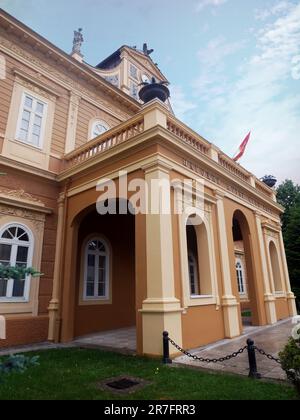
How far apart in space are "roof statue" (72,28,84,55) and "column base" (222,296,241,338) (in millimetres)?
12379

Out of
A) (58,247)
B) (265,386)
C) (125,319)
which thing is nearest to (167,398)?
(265,386)

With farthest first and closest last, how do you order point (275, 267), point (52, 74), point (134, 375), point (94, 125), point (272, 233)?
1. point (275, 267)
2. point (272, 233)
3. point (94, 125)
4. point (52, 74)
5. point (134, 375)

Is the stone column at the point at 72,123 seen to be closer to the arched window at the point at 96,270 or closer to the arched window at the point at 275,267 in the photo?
the arched window at the point at 96,270

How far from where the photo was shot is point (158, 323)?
6430mm

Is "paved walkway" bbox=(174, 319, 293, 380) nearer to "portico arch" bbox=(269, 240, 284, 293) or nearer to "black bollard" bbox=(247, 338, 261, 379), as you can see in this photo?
"black bollard" bbox=(247, 338, 261, 379)

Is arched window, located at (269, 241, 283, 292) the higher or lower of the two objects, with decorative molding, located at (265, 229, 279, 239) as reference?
lower

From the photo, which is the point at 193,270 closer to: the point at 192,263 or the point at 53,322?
the point at 192,263

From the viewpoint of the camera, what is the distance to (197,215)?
8758 mm

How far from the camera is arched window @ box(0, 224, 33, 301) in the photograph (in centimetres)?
865

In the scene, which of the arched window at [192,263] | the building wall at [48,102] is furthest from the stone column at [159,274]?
the arched window at [192,263]

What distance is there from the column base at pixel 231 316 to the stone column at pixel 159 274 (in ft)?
8.03

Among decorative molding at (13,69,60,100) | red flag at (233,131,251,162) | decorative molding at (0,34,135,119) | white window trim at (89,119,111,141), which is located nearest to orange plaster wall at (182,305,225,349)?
white window trim at (89,119,111,141)

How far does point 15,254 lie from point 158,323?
498 centimetres

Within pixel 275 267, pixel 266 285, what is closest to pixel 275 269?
pixel 275 267
